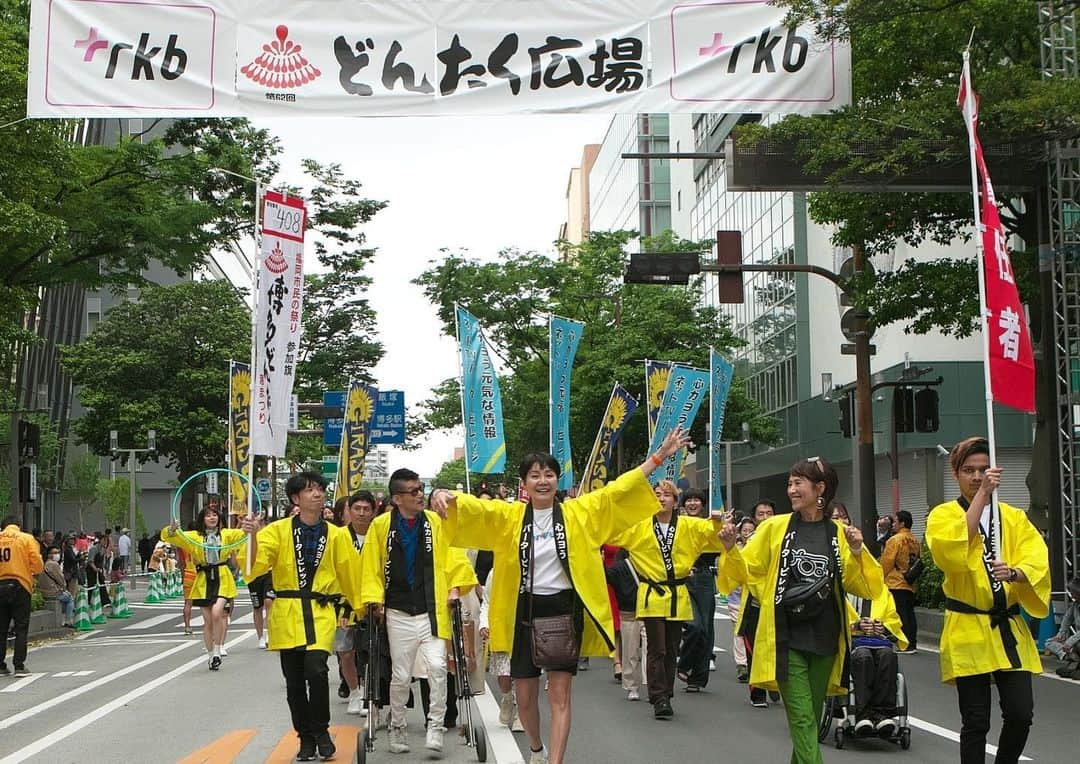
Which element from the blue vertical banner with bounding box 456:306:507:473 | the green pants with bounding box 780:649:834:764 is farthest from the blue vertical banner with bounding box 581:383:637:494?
the green pants with bounding box 780:649:834:764

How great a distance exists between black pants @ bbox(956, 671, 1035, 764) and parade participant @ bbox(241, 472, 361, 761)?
4.05 meters

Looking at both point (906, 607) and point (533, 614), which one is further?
point (906, 607)

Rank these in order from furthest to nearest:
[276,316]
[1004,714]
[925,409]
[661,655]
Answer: [925,409] < [276,316] < [661,655] < [1004,714]

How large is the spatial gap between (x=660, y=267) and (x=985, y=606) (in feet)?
38.9

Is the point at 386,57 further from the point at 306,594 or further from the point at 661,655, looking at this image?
the point at 661,655

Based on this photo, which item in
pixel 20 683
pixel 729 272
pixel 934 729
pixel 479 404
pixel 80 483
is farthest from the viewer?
pixel 80 483

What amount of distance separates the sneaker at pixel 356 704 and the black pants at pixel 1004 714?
6.05m

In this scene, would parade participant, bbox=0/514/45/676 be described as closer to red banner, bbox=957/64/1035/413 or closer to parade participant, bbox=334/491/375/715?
parade participant, bbox=334/491/375/715

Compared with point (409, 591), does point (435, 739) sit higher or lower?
lower

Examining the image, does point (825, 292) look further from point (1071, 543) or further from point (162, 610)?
point (1071, 543)

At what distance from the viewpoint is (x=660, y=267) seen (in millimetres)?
18047

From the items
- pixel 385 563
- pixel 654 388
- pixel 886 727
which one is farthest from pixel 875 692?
pixel 654 388

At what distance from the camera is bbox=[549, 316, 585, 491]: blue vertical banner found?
17953 millimetres

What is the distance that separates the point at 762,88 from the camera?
12.4 meters
